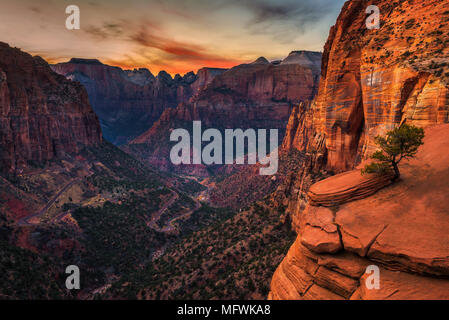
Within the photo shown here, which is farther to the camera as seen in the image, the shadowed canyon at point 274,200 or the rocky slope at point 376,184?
the shadowed canyon at point 274,200

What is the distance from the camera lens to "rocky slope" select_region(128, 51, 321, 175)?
158 metres

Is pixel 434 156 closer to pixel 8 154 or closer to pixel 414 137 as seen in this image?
pixel 414 137

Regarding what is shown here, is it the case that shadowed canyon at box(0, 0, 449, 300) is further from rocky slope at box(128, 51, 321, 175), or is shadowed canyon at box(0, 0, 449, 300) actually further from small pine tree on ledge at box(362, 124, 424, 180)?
rocky slope at box(128, 51, 321, 175)

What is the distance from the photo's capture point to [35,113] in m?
69.0

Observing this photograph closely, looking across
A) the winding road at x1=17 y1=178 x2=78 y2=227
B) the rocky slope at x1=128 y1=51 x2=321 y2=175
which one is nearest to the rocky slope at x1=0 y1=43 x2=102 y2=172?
the winding road at x1=17 y1=178 x2=78 y2=227

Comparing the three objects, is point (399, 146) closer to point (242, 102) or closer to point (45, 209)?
point (45, 209)

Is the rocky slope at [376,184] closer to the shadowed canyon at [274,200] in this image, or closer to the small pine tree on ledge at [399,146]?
the shadowed canyon at [274,200]

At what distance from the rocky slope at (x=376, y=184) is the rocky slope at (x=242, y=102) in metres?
119

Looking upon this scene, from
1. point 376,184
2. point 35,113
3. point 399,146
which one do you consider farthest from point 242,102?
point 376,184

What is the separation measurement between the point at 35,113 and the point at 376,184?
8418 centimetres

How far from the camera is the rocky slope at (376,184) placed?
1069 cm

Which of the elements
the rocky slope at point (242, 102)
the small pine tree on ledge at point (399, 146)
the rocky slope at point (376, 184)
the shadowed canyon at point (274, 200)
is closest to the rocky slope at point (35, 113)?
the shadowed canyon at point (274, 200)
